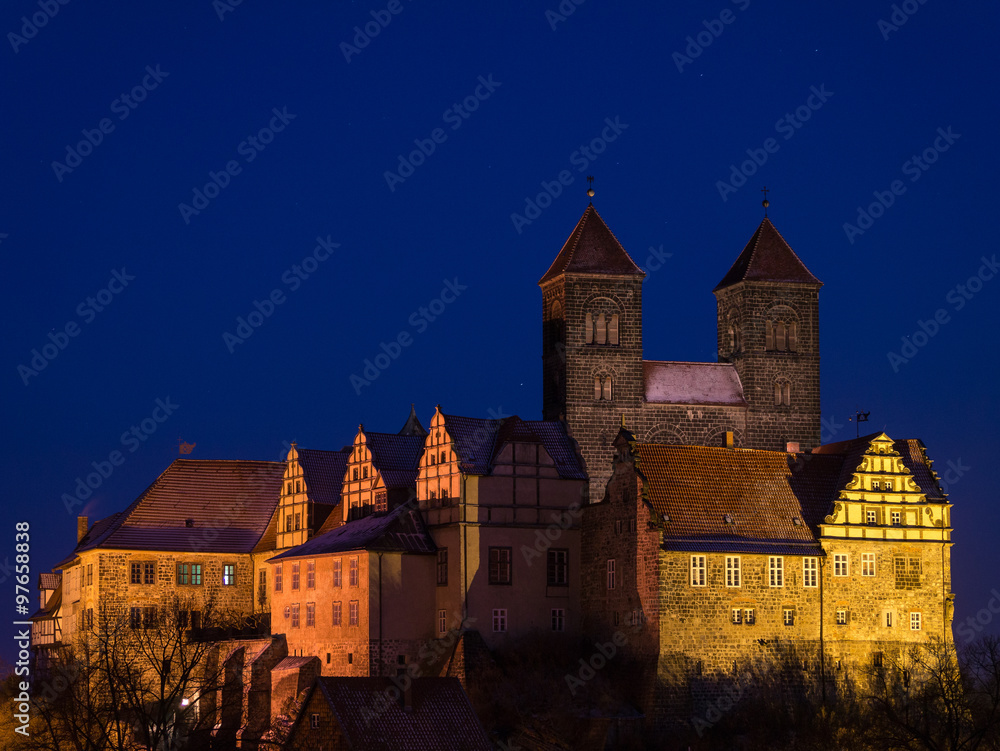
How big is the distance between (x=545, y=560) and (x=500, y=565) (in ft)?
5.53

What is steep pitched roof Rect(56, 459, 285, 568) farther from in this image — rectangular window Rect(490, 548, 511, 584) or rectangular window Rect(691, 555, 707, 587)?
rectangular window Rect(691, 555, 707, 587)

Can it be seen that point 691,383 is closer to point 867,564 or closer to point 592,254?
point 592,254

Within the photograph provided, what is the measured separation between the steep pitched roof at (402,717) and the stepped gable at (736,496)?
31.3 feet

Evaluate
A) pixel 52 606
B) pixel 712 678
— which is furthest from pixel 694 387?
pixel 52 606

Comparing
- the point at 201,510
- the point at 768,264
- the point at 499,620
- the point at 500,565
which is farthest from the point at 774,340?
the point at 201,510

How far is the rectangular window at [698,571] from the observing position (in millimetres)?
66000

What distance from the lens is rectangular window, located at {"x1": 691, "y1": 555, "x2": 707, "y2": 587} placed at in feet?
217

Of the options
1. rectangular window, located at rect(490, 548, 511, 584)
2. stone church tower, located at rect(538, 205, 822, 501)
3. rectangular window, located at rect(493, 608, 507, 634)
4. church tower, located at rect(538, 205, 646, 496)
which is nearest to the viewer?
rectangular window, located at rect(493, 608, 507, 634)

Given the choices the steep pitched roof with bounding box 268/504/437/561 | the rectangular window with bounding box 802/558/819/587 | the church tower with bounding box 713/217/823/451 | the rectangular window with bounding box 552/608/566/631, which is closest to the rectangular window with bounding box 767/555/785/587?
the rectangular window with bounding box 802/558/819/587

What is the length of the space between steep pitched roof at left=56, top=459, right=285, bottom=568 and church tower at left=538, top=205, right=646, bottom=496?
520 inches

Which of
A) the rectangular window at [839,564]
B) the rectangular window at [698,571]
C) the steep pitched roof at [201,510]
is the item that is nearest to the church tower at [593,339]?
the steep pitched roof at [201,510]

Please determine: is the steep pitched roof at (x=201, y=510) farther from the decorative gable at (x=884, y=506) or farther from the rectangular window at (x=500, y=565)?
the decorative gable at (x=884, y=506)

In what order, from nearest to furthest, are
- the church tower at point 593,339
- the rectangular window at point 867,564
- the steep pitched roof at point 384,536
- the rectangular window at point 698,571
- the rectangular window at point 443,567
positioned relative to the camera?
the rectangular window at point 698,571
the rectangular window at point 867,564
the steep pitched roof at point 384,536
the rectangular window at point 443,567
the church tower at point 593,339

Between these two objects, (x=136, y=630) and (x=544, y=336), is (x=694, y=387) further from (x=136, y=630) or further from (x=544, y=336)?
(x=136, y=630)
